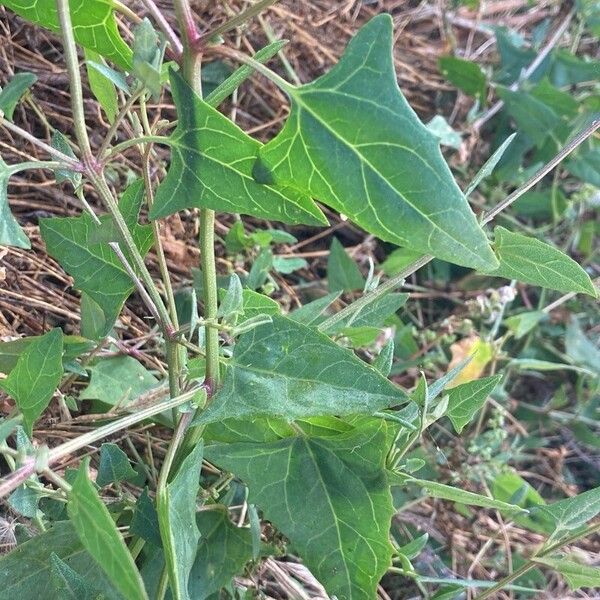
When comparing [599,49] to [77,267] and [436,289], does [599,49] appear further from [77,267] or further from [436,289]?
[77,267]

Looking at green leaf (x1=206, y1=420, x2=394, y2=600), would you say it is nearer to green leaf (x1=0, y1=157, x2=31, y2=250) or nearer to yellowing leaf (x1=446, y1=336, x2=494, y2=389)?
green leaf (x1=0, y1=157, x2=31, y2=250)

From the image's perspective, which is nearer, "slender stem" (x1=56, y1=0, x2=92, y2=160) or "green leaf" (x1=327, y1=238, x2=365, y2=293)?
"slender stem" (x1=56, y1=0, x2=92, y2=160)

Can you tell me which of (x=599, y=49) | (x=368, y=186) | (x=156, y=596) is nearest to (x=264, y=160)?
(x=368, y=186)

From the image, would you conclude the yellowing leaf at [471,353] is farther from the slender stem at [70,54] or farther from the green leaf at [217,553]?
the slender stem at [70,54]

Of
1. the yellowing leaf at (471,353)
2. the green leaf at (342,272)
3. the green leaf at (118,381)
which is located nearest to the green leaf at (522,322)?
the yellowing leaf at (471,353)

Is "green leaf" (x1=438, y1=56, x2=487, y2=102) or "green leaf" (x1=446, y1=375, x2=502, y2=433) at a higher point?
"green leaf" (x1=438, y1=56, x2=487, y2=102)

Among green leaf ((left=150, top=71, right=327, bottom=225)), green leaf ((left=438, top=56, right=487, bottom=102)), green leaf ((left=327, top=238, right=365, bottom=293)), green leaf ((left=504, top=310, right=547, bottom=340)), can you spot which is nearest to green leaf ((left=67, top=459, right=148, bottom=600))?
green leaf ((left=150, top=71, right=327, bottom=225))
